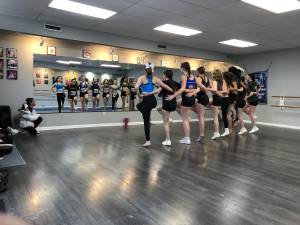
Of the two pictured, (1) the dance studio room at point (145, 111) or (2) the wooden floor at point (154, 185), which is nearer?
(2) the wooden floor at point (154, 185)

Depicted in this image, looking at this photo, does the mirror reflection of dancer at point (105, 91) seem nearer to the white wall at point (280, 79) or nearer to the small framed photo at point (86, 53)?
the small framed photo at point (86, 53)

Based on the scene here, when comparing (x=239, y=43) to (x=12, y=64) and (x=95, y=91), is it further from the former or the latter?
(x=12, y=64)

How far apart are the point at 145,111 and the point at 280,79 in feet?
22.1

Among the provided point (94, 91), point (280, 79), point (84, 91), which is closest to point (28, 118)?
point (84, 91)

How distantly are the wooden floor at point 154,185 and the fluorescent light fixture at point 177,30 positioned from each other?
309 centimetres

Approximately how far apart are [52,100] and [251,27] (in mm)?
5479

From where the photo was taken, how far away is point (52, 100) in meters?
7.08

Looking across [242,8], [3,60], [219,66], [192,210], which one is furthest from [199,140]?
[219,66]

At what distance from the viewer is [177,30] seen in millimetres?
6633

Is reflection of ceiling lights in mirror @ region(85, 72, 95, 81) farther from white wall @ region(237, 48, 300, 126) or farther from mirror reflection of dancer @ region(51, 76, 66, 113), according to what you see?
white wall @ region(237, 48, 300, 126)

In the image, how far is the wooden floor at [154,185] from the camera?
215 cm


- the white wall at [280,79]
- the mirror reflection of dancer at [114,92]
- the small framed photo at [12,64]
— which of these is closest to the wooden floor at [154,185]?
A: the small framed photo at [12,64]

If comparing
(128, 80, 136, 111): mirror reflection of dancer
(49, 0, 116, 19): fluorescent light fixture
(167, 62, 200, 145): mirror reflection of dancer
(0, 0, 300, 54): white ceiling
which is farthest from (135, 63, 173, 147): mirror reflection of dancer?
(128, 80, 136, 111): mirror reflection of dancer

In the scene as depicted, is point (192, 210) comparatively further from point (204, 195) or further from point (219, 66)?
point (219, 66)
